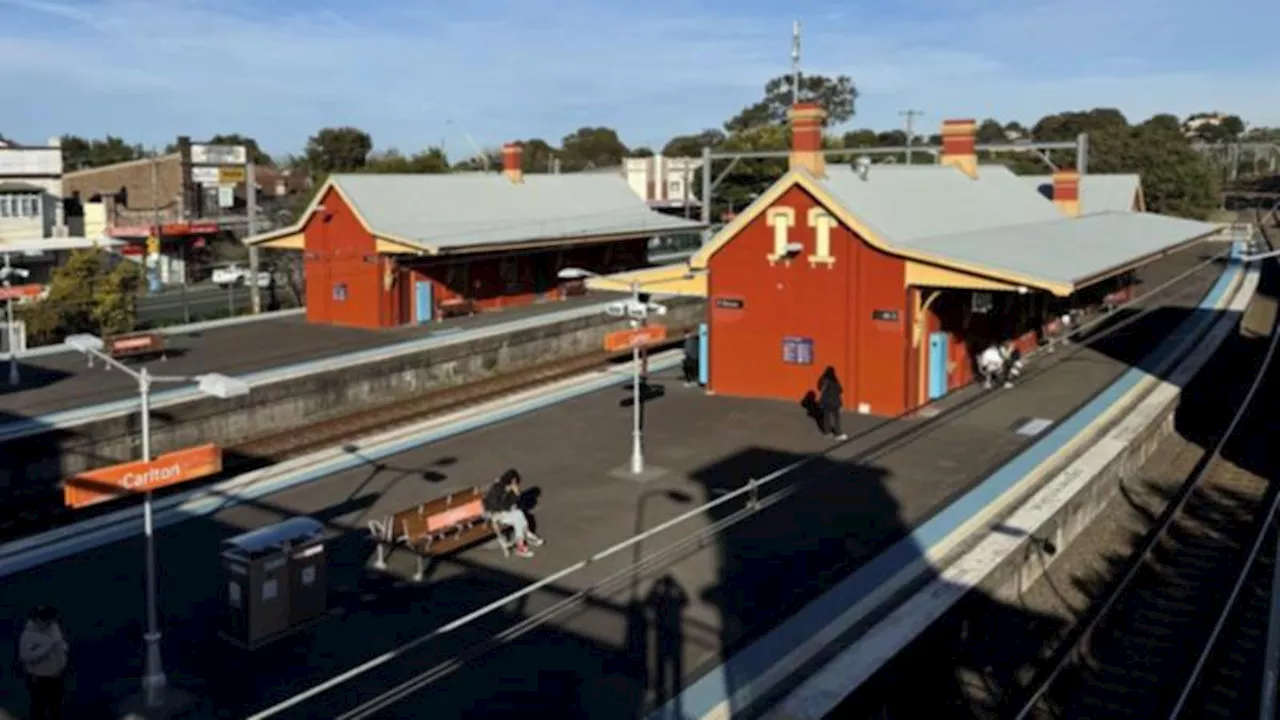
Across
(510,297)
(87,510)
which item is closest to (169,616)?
(87,510)

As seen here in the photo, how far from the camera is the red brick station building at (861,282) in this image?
21.0m

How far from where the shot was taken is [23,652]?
359 inches

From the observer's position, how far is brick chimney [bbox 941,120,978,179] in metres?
31.4

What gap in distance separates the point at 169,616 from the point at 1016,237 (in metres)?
20.1

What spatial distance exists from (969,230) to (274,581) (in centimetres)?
1857

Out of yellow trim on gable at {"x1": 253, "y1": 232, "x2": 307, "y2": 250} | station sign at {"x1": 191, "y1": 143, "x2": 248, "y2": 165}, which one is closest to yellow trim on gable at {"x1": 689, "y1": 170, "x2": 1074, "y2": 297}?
yellow trim on gable at {"x1": 253, "y1": 232, "x2": 307, "y2": 250}

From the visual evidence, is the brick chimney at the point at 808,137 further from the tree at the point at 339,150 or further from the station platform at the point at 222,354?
the tree at the point at 339,150

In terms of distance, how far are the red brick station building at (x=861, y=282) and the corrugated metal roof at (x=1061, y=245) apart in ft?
0.29

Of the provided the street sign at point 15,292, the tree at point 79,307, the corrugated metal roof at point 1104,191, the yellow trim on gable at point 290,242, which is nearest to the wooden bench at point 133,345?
the street sign at point 15,292

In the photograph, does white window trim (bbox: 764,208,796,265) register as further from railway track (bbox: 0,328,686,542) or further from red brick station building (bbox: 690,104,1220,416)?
railway track (bbox: 0,328,686,542)

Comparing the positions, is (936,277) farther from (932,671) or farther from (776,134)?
(776,134)

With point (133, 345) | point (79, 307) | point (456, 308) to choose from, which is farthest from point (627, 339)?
point (79, 307)

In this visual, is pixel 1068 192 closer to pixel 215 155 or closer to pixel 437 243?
pixel 437 243

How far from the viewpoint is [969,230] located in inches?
1003
